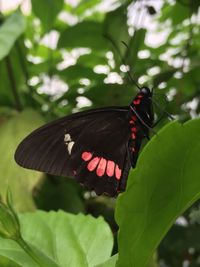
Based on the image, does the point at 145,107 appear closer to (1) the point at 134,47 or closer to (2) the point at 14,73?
(1) the point at 134,47

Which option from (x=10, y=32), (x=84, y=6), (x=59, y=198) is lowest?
(x=59, y=198)

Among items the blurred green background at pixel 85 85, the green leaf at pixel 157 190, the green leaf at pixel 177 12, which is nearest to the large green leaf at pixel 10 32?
the blurred green background at pixel 85 85

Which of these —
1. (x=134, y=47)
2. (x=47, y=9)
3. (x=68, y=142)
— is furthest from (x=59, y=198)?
(x=47, y=9)

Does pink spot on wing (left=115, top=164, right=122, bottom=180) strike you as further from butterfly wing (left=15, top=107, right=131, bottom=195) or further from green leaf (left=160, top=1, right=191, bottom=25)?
green leaf (left=160, top=1, right=191, bottom=25)

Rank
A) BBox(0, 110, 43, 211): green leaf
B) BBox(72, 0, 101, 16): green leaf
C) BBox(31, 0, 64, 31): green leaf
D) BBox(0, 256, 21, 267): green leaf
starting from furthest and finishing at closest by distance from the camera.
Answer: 1. BBox(72, 0, 101, 16): green leaf
2. BBox(31, 0, 64, 31): green leaf
3. BBox(0, 110, 43, 211): green leaf
4. BBox(0, 256, 21, 267): green leaf

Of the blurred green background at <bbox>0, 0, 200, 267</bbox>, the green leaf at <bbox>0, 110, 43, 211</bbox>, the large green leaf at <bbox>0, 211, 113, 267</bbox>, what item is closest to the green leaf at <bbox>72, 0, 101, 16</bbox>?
the blurred green background at <bbox>0, 0, 200, 267</bbox>

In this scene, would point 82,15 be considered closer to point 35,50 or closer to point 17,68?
point 35,50
